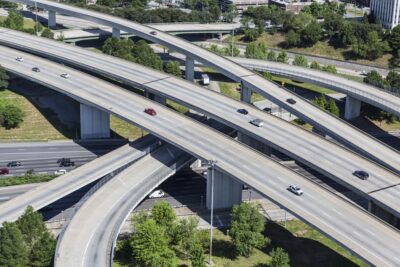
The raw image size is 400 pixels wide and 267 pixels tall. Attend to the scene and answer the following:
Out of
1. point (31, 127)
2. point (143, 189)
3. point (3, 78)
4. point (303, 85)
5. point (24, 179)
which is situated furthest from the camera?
point (303, 85)

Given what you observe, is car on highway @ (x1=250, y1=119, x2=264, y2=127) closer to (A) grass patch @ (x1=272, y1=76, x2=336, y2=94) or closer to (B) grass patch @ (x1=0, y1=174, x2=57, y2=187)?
(B) grass patch @ (x1=0, y1=174, x2=57, y2=187)

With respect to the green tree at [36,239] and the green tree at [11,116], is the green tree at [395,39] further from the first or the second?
the green tree at [36,239]

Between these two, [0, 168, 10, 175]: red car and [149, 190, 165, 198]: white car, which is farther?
[0, 168, 10, 175]: red car

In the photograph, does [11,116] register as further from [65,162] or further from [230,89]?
[230,89]

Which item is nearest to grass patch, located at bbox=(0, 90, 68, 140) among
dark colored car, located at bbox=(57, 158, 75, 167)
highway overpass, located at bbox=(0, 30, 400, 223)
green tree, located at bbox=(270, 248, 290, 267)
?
dark colored car, located at bbox=(57, 158, 75, 167)

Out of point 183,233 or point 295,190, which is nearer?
point 183,233

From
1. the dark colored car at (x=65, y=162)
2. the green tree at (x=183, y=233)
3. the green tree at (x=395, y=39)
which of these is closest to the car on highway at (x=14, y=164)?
the dark colored car at (x=65, y=162)

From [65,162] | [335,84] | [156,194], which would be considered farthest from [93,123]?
[335,84]
